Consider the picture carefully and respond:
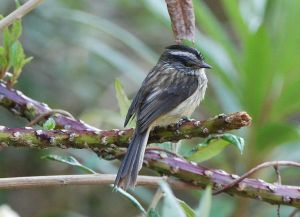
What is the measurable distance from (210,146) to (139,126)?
9.8 inches

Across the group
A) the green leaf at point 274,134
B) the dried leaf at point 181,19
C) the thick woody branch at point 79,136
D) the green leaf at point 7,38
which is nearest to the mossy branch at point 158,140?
the thick woody branch at point 79,136

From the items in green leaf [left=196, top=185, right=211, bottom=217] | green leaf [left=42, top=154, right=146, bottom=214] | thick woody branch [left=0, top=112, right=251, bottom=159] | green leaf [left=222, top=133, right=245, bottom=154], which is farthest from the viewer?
green leaf [left=42, top=154, right=146, bottom=214]

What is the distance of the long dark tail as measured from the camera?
1861 millimetres

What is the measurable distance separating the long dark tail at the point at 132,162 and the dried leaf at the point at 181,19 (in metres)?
0.34

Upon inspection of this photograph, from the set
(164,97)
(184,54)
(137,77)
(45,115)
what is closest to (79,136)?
(45,115)

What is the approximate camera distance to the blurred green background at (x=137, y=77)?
347cm

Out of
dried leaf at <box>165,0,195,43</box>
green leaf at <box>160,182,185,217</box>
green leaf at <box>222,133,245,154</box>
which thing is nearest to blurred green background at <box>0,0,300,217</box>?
green leaf at <box>222,133,245,154</box>

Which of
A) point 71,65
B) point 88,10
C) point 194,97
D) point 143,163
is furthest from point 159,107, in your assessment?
point 88,10

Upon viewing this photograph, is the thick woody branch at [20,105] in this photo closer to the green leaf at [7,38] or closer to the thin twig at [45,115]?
the thin twig at [45,115]

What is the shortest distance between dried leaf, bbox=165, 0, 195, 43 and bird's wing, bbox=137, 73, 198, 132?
477 mm

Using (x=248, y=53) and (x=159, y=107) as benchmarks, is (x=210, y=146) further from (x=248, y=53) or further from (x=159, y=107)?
(x=248, y=53)

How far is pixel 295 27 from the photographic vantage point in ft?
11.8

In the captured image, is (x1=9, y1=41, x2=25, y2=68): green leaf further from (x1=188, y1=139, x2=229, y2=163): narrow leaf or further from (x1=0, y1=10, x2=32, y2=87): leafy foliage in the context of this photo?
(x1=188, y1=139, x2=229, y2=163): narrow leaf

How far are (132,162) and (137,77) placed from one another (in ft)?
6.68
